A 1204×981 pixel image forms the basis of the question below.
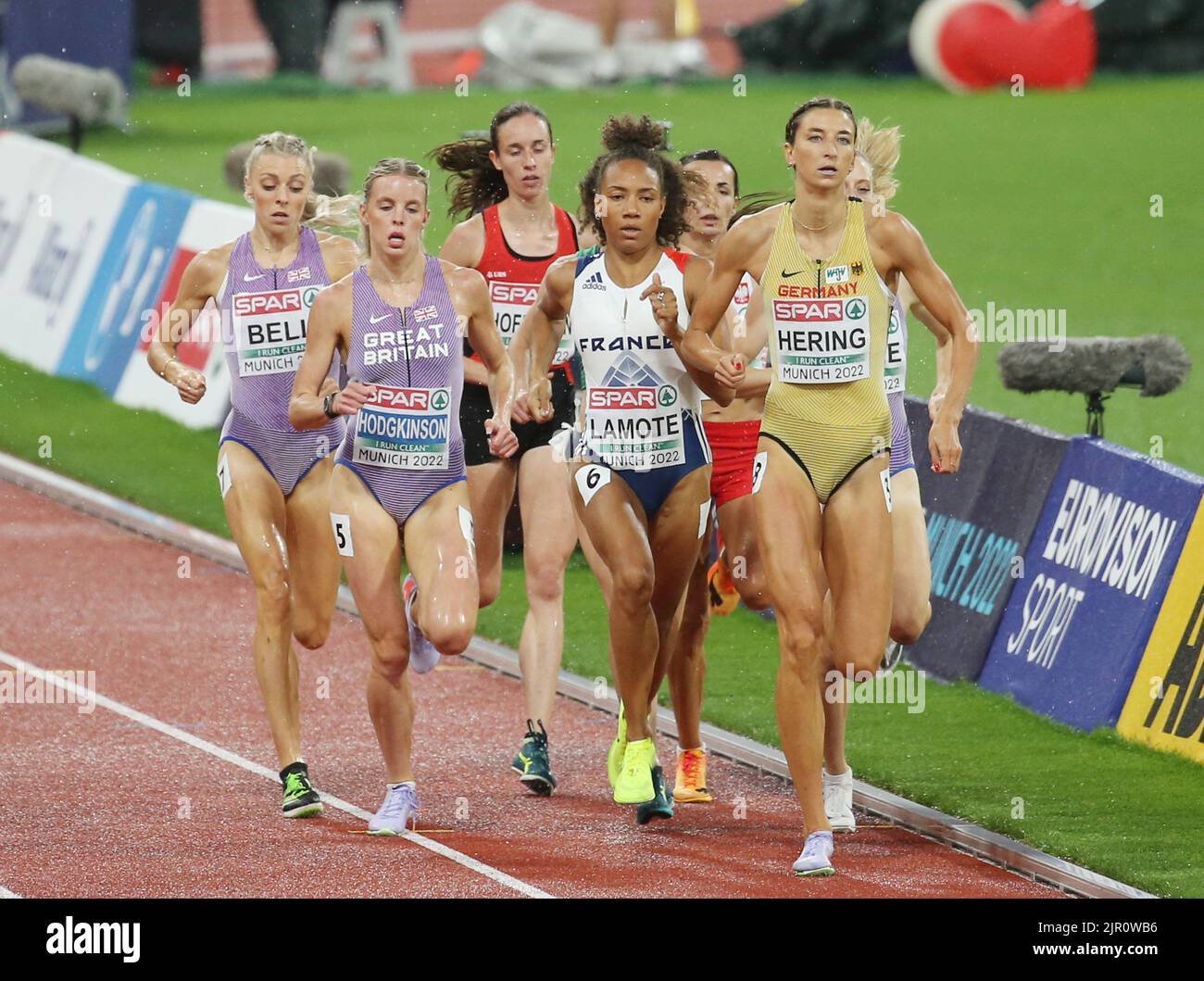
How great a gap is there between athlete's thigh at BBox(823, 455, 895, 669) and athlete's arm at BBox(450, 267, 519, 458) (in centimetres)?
129

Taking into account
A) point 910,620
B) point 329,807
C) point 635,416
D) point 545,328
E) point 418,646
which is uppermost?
point 545,328

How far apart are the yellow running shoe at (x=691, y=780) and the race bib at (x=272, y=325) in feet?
7.07

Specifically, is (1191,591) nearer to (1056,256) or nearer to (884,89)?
(1056,256)

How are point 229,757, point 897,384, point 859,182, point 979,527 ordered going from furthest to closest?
point 979,527, point 229,757, point 859,182, point 897,384

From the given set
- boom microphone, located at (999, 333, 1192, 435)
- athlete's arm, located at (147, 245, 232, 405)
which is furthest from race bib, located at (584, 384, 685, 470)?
boom microphone, located at (999, 333, 1192, 435)

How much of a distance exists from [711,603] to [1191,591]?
6.32ft

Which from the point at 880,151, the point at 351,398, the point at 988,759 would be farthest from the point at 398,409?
the point at 988,759

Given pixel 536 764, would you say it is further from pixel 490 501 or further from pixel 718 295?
pixel 718 295

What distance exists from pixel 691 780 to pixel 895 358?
1849mm

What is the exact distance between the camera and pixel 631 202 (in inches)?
334

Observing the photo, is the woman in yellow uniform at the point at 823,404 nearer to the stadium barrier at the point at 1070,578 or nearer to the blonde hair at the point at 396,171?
the blonde hair at the point at 396,171

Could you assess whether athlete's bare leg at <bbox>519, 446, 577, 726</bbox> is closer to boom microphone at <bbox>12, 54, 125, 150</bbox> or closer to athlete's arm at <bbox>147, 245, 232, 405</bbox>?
athlete's arm at <bbox>147, 245, 232, 405</bbox>

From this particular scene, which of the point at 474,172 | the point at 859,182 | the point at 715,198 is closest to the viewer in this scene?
the point at 859,182
